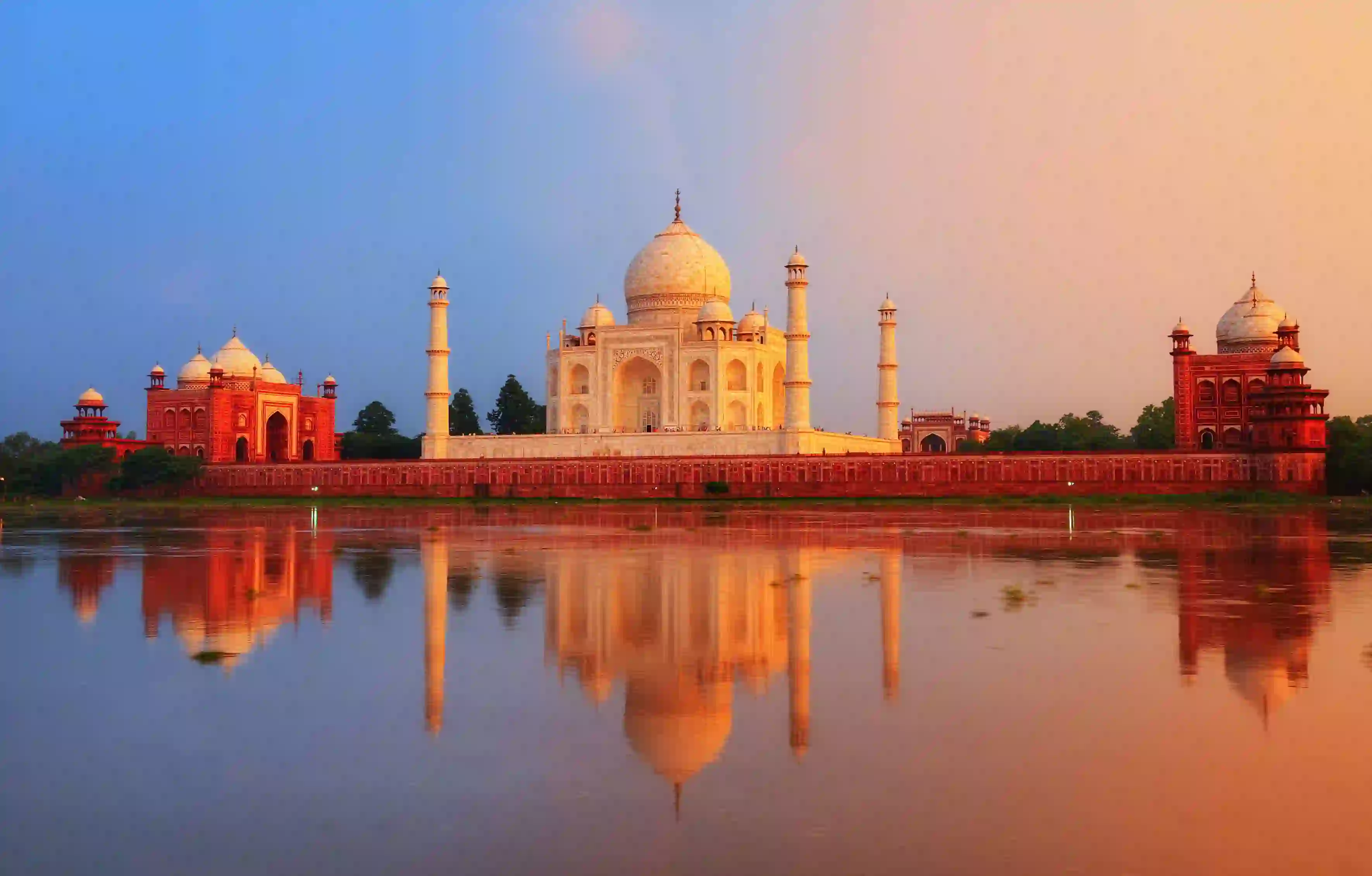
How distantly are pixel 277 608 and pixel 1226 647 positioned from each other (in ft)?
27.6

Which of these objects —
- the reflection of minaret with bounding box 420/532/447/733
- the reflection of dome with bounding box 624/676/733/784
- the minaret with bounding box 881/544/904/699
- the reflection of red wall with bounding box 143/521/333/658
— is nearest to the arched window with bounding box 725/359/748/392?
the reflection of red wall with bounding box 143/521/333/658

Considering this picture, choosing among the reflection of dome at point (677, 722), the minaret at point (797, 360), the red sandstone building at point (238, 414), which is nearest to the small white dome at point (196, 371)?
the red sandstone building at point (238, 414)

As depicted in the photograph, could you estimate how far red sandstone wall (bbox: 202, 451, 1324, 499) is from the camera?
138ft

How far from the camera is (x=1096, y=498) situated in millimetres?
40969

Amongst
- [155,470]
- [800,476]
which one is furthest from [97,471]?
[800,476]

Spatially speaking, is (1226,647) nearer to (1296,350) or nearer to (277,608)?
(277,608)

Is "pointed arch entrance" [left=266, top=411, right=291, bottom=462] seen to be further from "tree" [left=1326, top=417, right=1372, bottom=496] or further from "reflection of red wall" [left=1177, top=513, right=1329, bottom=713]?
"reflection of red wall" [left=1177, top=513, right=1329, bottom=713]

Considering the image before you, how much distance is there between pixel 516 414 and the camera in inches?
2739

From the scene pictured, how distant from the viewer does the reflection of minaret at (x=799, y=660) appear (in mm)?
7338

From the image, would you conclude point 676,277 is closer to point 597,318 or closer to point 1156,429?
point 597,318

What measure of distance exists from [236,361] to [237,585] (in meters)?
48.0

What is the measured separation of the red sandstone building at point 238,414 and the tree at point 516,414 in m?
9.60

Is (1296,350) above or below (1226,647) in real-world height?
above

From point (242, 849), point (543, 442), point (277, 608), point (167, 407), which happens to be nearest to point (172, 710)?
point (242, 849)
